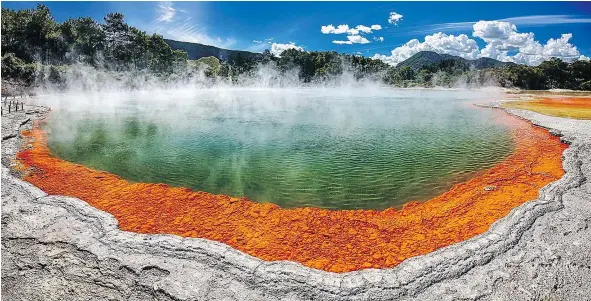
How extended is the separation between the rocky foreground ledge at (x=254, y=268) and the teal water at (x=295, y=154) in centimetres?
347

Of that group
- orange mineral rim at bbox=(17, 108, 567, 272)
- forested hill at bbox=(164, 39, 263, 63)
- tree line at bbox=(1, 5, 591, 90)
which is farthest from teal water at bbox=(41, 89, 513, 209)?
forested hill at bbox=(164, 39, 263, 63)

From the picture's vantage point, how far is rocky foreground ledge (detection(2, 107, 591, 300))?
5895 mm

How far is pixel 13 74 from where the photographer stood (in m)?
42.2

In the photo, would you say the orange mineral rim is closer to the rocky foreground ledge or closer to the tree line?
the rocky foreground ledge

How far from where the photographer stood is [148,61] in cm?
7381

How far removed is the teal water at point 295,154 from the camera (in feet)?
37.2

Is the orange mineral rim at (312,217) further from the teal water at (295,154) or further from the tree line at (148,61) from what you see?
the tree line at (148,61)

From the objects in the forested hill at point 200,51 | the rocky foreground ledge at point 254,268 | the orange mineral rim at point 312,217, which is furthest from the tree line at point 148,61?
the forested hill at point 200,51

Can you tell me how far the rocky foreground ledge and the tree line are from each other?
47086mm

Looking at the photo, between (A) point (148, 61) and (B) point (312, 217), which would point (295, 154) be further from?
(A) point (148, 61)

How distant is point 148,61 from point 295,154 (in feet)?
230

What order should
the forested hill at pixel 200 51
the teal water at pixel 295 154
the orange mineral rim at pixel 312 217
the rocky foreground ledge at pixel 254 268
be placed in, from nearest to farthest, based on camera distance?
the rocky foreground ledge at pixel 254 268
the orange mineral rim at pixel 312 217
the teal water at pixel 295 154
the forested hill at pixel 200 51

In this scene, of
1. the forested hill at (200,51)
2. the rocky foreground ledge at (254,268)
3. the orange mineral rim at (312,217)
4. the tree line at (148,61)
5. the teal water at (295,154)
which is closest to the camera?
the rocky foreground ledge at (254,268)

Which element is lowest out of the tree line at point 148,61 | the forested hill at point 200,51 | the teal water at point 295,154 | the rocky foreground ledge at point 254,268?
the rocky foreground ledge at point 254,268
